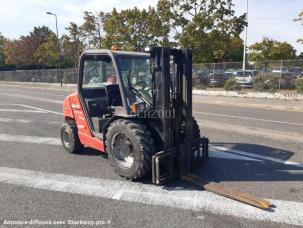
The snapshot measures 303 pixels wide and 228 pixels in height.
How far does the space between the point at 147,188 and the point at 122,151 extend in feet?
2.75

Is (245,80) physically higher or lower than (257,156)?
higher

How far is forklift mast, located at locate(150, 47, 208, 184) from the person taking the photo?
513cm

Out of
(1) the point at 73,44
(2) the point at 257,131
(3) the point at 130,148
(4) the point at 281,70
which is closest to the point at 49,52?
(1) the point at 73,44

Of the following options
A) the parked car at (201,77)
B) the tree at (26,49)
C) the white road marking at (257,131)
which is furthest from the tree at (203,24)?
the tree at (26,49)

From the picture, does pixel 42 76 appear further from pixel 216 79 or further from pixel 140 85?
pixel 140 85

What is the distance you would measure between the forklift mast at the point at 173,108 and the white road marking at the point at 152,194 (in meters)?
0.38

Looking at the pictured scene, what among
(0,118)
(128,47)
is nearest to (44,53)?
(128,47)

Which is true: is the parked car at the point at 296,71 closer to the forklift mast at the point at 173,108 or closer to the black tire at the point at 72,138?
the forklift mast at the point at 173,108

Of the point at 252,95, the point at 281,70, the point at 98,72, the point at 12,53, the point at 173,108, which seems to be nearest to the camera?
the point at 173,108

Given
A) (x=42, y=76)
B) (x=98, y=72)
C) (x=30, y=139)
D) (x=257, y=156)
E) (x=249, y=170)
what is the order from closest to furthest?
(x=249, y=170) < (x=98, y=72) < (x=257, y=156) < (x=30, y=139) < (x=42, y=76)

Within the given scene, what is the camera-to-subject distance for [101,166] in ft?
20.5

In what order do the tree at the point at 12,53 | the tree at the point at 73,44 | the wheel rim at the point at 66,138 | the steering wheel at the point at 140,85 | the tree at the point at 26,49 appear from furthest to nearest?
the tree at the point at 12,53, the tree at the point at 26,49, the tree at the point at 73,44, the wheel rim at the point at 66,138, the steering wheel at the point at 140,85

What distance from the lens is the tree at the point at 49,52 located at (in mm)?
49062

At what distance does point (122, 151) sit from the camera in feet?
18.2
